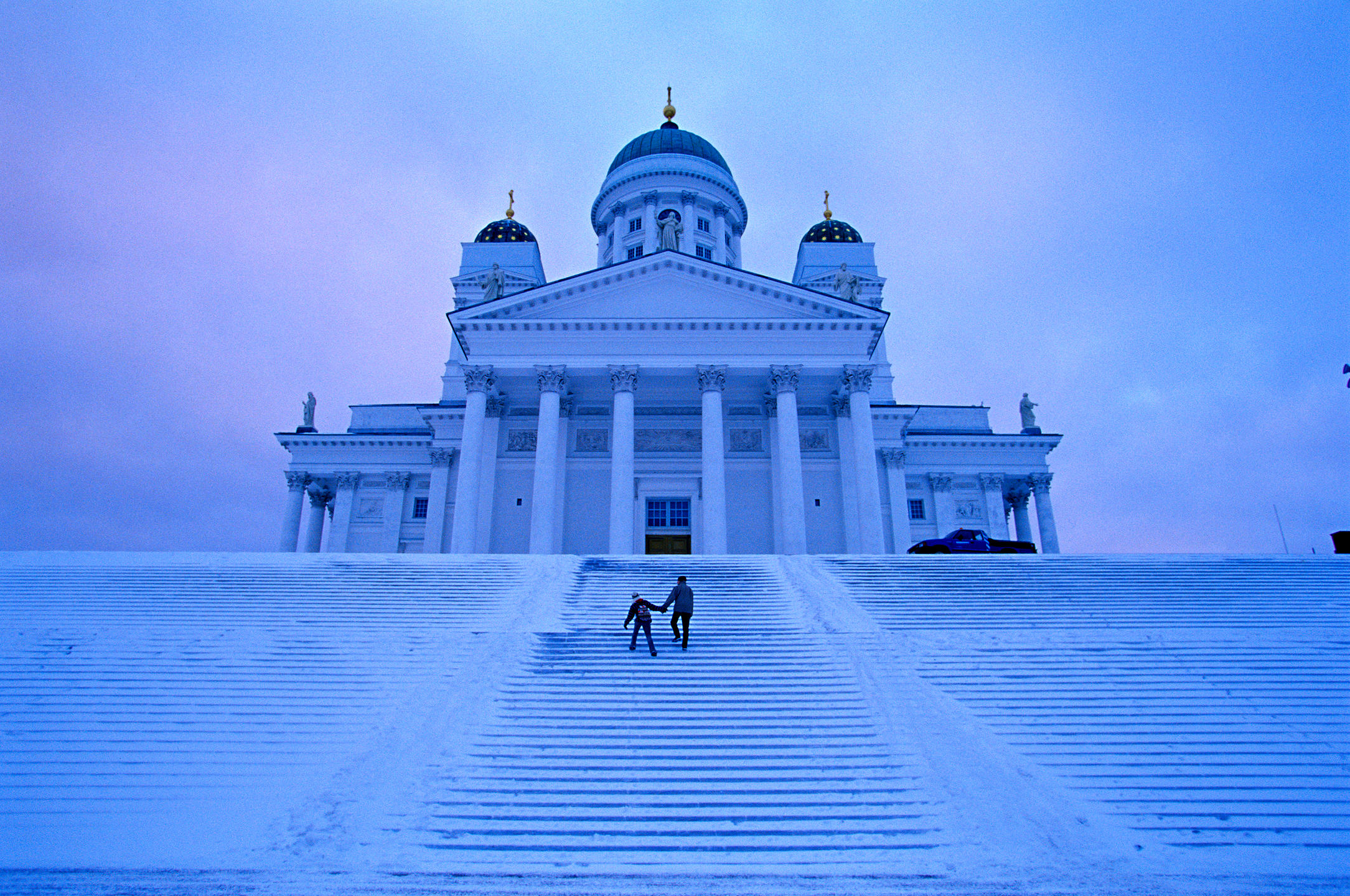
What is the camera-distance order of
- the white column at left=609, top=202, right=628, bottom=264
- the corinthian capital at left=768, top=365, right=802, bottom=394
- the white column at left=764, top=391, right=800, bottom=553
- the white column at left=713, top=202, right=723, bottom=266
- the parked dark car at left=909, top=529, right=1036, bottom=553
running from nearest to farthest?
the parked dark car at left=909, top=529, right=1036, bottom=553 → the corinthian capital at left=768, top=365, right=802, bottom=394 → the white column at left=764, top=391, right=800, bottom=553 → the white column at left=713, top=202, right=723, bottom=266 → the white column at left=609, top=202, right=628, bottom=264

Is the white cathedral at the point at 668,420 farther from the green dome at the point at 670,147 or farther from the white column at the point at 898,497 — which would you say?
the green dome at the point at 670,147

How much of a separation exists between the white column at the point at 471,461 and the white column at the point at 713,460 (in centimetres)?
765

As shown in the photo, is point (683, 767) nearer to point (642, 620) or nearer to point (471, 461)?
point (642, 620)

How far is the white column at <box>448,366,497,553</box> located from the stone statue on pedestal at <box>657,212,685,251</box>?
7.88m

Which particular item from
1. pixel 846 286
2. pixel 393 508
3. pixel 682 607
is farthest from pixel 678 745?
pixel 393 508

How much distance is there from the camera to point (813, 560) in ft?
57.2

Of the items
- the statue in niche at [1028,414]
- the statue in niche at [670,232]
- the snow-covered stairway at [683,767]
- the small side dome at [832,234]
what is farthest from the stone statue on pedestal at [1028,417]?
the snow-covered stairway at [683,767]

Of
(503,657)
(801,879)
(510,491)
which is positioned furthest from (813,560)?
(510,491)

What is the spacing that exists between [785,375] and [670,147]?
24.1 metres

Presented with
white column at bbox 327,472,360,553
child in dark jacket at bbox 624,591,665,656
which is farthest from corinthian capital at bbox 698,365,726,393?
white column at bbox 327,472,360,553

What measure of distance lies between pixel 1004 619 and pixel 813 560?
5.80m

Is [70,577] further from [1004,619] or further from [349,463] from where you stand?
[349,463]

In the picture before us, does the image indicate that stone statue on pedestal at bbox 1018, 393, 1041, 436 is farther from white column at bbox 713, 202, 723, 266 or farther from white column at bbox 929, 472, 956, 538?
white column at bbox 713, 202, 723, 266

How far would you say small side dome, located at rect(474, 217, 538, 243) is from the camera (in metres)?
41.4
